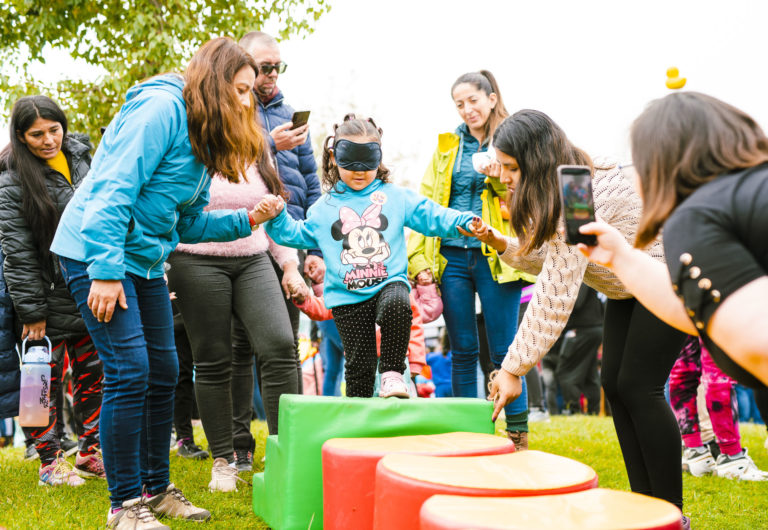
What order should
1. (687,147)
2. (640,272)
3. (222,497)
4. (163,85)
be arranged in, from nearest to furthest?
1. (687,147)
2. (640,272)
3. (163,85)
4. (222,497)

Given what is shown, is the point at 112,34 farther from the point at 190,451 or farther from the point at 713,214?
the point at 713,214

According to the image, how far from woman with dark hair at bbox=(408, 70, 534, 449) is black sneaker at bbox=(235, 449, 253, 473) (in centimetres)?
130

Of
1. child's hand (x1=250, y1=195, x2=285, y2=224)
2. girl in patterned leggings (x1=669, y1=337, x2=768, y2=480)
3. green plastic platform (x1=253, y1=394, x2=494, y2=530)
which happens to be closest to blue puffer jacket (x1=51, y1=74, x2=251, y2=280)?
child's hand (x1=250, y1=195, x2=285, y2=224)

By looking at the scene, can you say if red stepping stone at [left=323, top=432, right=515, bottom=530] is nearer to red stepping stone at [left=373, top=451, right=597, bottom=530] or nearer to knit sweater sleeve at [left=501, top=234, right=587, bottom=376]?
red stepping stone at [left=373, top=451, right=597, bottom=530]

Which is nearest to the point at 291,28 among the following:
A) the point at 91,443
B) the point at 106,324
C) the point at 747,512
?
the point at 91,443

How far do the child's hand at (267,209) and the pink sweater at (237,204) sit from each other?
14.8 inches

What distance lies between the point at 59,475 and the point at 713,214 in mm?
3878

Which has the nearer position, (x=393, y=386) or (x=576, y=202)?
(x=576, y=202)

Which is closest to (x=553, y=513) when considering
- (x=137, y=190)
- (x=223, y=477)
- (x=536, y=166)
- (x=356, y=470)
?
(x=356, y=470)

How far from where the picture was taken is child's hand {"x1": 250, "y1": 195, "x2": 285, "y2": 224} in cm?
347

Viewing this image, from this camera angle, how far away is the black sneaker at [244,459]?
425 cm

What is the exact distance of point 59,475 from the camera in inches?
164

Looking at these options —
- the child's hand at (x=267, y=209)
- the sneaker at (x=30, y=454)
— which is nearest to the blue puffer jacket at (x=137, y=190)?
the child's hand at (x=267, y=209)

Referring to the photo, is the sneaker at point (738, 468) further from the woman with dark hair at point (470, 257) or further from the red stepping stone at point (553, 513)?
the red stepping stone at point (553, 513)
